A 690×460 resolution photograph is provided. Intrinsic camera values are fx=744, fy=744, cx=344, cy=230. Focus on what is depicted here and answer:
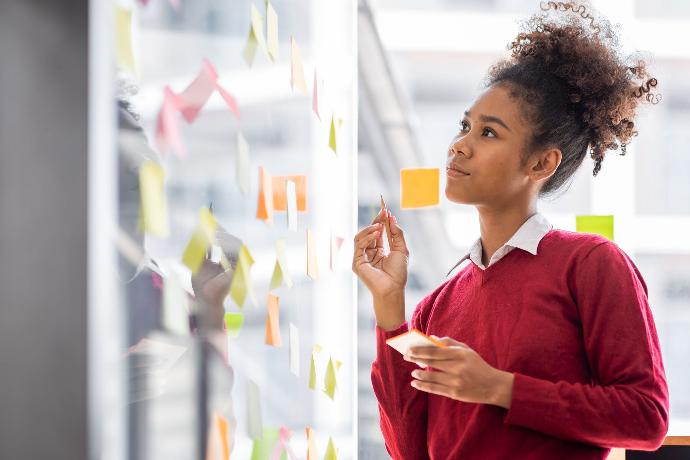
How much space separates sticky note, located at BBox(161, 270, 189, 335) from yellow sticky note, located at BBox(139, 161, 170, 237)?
5 centimetres

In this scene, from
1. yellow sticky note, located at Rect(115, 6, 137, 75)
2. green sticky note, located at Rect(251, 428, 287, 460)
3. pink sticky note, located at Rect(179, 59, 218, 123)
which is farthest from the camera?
green sticky note, located at Rect(251, 428, 287, 460)

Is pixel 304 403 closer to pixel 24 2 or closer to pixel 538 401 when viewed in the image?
pixel 538 401

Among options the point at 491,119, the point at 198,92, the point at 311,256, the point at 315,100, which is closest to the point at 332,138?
the point at 315,100

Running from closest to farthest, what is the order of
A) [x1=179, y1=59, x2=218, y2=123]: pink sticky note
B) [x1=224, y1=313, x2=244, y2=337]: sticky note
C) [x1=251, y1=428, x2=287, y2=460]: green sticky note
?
1. [x1=179, y1=59, x2=218, y2=123]: pink sticky note
2. [x1=224, y1=313, x2=244, y2=337]: sticky note
3. [x1=251, y1=428, x2=287, y2=460]: green sticky note

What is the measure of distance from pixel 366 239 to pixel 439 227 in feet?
2.78

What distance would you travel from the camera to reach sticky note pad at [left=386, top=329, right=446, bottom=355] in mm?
1070

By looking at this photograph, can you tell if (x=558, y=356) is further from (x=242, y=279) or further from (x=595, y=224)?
(x=595, y=224)

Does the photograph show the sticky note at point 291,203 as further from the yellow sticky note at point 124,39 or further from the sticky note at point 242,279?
the yellow sticky note at point 124,39

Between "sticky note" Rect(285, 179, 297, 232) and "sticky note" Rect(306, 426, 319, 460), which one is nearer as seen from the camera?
Result: "sticky note" Rect(285, 179, 297, 232)

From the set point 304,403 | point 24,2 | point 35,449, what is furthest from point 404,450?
point 24,2

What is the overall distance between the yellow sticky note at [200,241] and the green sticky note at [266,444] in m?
0.33

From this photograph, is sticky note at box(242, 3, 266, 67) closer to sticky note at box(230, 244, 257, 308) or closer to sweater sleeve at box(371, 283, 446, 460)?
sticky note at box(230, 244, 257, 308)

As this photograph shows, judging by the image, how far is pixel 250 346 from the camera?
98 centimetres

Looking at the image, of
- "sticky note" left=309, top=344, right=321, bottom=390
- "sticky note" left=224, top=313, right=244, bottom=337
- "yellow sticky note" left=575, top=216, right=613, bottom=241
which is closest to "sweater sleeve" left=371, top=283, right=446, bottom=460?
"sticky note" left=309, top=344, right=321, bottom=390
